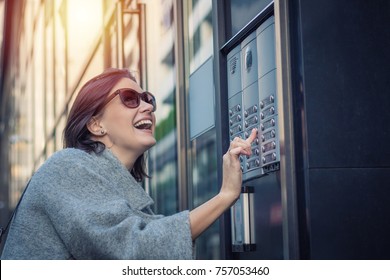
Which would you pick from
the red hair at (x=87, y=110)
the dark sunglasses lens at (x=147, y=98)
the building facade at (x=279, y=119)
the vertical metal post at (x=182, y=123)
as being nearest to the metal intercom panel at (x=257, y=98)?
the building facade at (x=279, y=119)

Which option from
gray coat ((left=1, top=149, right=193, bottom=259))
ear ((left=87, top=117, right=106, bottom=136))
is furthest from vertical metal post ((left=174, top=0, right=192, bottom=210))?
gray coat ((left=1, top=149, right=193, bottom=259))

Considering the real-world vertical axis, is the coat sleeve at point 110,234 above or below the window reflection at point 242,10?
below

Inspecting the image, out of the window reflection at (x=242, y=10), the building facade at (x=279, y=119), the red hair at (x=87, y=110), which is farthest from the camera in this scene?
the window reflection at (x=242, y=10)

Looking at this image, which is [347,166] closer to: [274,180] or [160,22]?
[274,180]

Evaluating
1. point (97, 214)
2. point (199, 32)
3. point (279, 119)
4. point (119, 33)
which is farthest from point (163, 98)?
point (97, 214)

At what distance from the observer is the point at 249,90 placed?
3.18 meters

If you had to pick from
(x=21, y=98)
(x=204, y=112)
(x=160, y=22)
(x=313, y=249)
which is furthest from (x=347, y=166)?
(x=21, y=98)

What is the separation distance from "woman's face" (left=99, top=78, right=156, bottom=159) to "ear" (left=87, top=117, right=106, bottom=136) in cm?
1

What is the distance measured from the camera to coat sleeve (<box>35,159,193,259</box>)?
2.38 meters

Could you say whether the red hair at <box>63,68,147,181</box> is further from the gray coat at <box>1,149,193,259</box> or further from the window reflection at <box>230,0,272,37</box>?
the window reflection at <box>230,0,272,37</box>

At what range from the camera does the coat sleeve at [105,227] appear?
93.7 inches

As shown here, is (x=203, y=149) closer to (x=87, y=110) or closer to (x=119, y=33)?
(x=87, y=110)

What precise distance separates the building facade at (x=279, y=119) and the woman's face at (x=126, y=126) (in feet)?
1.39

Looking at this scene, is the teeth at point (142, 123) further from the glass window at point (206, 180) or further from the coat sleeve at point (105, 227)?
the glass window at point (206, 180)
